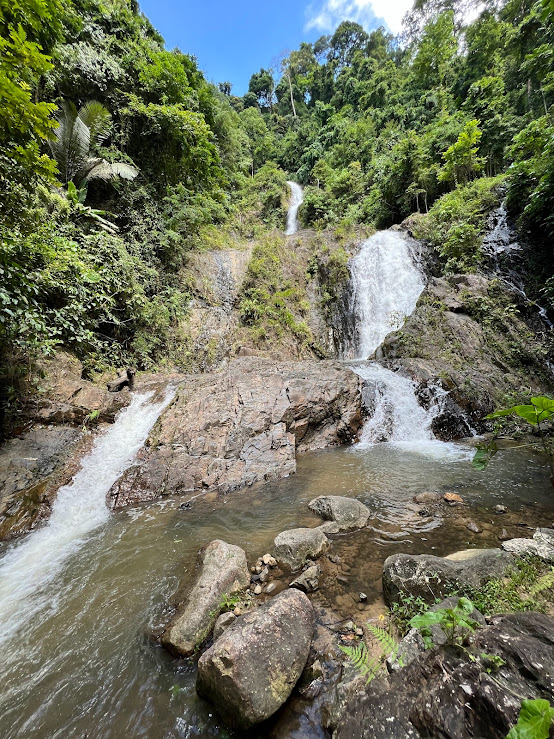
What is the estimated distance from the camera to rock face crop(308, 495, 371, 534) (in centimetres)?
367

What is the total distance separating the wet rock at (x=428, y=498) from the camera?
4121 millimetres

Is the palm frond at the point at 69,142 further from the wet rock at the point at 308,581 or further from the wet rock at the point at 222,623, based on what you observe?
the wet rock at the point at 308,581

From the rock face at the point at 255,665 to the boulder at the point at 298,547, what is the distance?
892mm

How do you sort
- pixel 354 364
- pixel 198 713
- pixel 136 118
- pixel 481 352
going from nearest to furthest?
1. pixel 198 713
2. pixel 481 352
3. pixel 354 364
4. pixel 136 118

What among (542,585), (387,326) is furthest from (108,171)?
(542,585)

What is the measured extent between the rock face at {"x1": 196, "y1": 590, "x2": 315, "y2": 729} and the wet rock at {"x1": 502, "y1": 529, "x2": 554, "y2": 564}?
6.51ft

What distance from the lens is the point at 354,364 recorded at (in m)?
9.91

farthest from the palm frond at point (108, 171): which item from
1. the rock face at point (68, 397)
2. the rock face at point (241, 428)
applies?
the rock face at point (241, 428)

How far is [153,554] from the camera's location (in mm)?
3615

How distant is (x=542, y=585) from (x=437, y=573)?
67 centimetres

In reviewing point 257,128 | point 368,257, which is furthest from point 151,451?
point 257,128

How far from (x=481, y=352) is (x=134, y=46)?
17550mm

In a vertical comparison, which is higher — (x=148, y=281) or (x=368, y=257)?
(x=368, y=257)

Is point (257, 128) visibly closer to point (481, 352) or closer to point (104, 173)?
point (104, 173)
